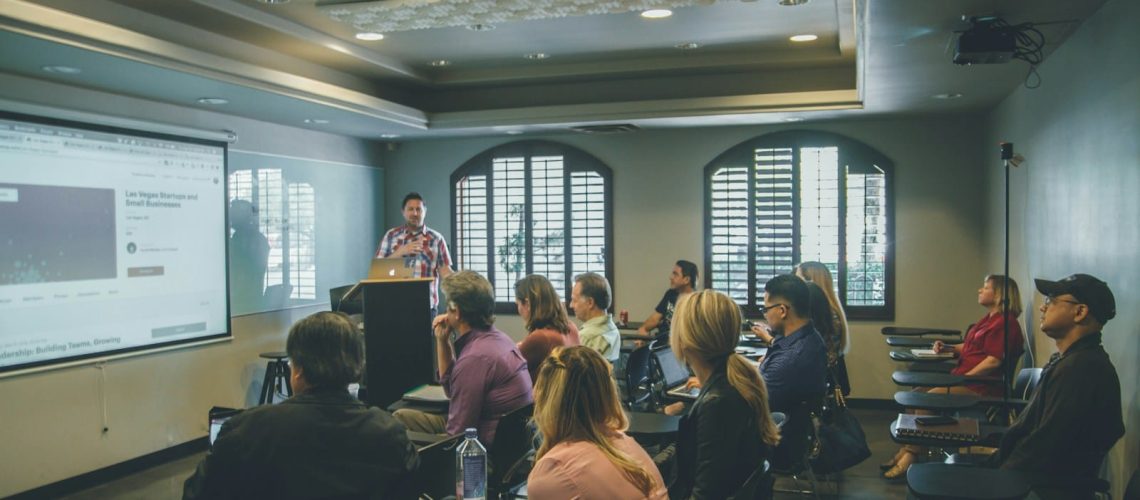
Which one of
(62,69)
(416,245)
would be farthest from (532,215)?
(62,69)

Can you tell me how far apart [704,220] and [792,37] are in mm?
2226

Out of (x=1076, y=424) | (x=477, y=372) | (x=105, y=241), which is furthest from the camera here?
(x=105, y=241)

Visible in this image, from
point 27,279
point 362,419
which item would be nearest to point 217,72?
point 27,279

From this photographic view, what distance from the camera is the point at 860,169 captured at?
7.39 m

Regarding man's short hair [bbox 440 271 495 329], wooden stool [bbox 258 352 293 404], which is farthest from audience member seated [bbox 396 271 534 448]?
wooden stool [bbox 258 352 293 404]

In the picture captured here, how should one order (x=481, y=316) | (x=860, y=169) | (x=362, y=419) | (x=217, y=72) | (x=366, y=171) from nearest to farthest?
1. (x=362, y=419)
2. (x=481, y=316)
3. (x=217, y=72)
4. (x=860, y=169)
5. (x=366, y=171)

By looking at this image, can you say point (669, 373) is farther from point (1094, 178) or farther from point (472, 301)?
point (1094, 178)

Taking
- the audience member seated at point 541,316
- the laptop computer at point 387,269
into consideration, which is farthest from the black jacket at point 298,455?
the laptop computer at point 387,269

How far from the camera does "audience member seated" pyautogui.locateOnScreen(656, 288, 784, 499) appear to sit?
101 inches

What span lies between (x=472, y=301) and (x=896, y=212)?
487 cm

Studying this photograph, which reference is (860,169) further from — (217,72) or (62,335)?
(62,335)

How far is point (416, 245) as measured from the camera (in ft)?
22.6

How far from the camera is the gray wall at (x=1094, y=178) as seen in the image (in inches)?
128

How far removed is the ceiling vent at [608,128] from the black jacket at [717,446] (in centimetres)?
490
